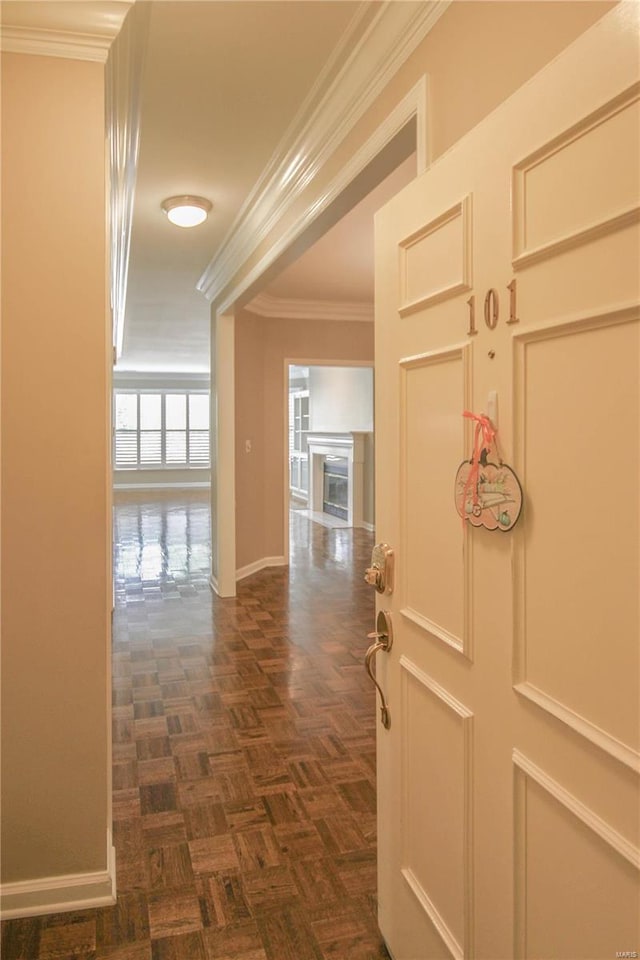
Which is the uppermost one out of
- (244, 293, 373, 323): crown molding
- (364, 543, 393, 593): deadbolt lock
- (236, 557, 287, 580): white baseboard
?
(244, 293, 373, 323): crown molding

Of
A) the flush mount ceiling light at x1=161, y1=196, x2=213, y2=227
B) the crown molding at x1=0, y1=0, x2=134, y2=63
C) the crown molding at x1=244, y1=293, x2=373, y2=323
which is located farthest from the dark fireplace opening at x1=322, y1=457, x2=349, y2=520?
the crown molding at x1=0, y1=0, x2=134, y2=63

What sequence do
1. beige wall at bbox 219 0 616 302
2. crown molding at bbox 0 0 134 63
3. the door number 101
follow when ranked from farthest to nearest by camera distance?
crown molding at bbox 0 0 134 63, beige wall at bbox 219 0 616 302, the door number 101

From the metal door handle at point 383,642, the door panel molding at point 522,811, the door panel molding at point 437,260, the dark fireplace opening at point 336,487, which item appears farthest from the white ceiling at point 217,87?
the dark fireplace opening at point 336,487

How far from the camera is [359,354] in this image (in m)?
7.12

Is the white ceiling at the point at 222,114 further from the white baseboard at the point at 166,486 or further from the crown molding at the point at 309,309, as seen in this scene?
the white baseboard at the point at 166,486

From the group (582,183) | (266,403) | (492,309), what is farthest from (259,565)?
→ (582,183)

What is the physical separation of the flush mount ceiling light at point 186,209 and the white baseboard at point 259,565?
10.9ft

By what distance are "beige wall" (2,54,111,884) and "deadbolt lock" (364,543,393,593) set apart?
0.82 metres

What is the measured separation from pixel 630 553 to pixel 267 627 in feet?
13.3

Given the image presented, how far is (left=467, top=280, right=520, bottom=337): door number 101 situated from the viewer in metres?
1.14

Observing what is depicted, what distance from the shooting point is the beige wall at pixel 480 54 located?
1.28m

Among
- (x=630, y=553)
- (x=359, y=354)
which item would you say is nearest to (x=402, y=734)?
(x=630, y=553)

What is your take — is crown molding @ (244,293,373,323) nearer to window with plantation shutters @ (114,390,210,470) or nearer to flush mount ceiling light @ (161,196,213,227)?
flush mount ceiling light @ (161,196,213,227)

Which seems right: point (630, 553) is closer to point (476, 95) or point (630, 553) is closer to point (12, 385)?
point (476, 95)
